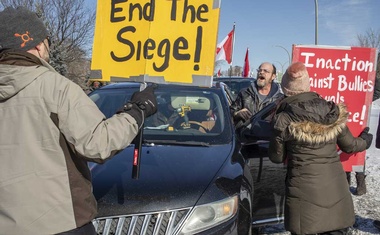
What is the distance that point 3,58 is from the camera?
5.39 ft

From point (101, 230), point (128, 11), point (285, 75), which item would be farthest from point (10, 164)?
point (285, 75)

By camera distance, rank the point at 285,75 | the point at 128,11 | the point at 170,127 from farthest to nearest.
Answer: the point at 170,127, the point at 285,75, the point at 128,11

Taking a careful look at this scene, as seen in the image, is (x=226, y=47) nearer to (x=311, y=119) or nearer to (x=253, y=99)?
(x=253, y=99)

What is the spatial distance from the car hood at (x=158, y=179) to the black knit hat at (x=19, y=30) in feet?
3.71

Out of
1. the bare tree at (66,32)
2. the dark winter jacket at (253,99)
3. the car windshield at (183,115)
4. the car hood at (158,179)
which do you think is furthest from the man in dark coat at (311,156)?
the bare tree at (66,32)

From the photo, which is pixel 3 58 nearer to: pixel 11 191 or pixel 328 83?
pixel 11 191

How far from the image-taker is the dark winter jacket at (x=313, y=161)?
2.55 m

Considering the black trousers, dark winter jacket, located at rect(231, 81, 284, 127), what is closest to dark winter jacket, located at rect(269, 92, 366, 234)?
the black trousers

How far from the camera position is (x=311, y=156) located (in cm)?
264

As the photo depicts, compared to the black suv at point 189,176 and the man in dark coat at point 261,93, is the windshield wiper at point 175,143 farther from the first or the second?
the man in dark coat at point 261,93

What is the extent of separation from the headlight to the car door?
917mm

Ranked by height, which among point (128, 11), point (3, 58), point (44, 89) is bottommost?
point (44, 89)

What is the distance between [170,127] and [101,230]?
1443mm

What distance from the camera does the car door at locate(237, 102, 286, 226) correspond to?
3432 millimetres
